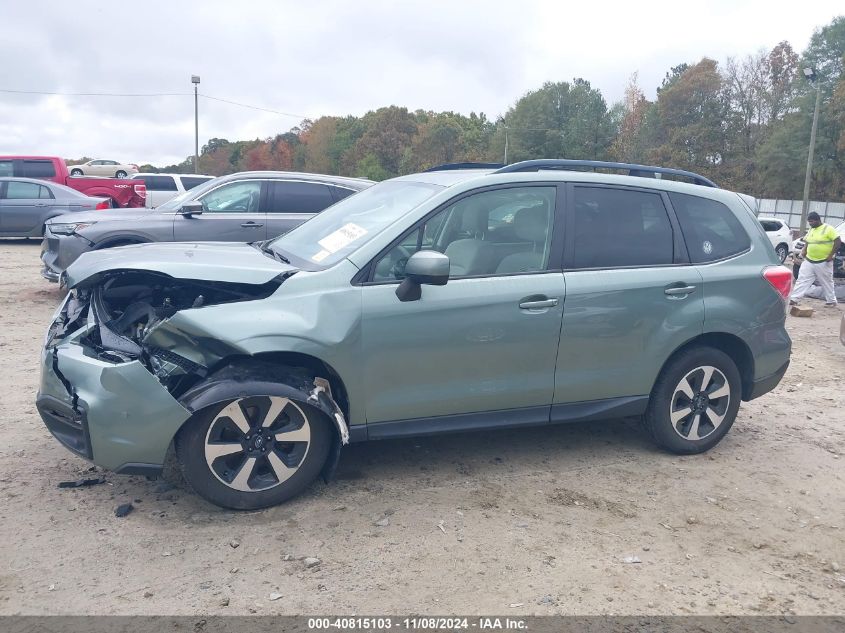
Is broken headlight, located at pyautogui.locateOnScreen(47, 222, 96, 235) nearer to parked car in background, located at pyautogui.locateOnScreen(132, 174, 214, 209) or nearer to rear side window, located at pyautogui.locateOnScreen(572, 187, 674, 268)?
rear side window, located at pyautogui.locateOnScreen(572, 187, 674, 268)

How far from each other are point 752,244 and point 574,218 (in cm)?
144

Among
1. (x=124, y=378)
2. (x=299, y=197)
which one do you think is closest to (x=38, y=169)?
(x=299, y=197)

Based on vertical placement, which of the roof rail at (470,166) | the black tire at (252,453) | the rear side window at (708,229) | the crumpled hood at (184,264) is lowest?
the black tire at (252,453)

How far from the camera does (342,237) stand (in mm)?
4676

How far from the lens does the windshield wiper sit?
4.68 metres

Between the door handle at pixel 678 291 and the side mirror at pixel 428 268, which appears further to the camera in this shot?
the door handle at pixel 678 291

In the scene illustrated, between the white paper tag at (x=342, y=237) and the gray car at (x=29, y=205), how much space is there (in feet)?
43.0

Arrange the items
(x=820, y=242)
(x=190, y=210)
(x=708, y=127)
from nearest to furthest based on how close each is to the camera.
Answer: (x=190, y=210), (x=820, y=242), (x=708, y=127)

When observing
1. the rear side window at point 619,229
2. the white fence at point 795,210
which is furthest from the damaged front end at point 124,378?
the white fence at point 795,210

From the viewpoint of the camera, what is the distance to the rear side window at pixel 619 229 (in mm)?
4789

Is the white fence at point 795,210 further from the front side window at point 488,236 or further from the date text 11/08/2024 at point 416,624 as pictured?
the date text 11/08/2024 at point 416,624

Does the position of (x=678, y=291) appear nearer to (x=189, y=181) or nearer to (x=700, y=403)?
(x=700, y=403)

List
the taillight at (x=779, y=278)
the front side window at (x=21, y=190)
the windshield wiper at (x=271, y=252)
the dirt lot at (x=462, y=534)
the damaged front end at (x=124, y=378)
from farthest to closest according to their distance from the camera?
the front side window at (x=21, y=190) < the taillight at (x=779, y=278) < the windshield wiper at (x=271, y=252) < the damaged front end at (x=124, y=378) < the dirt lot at (x=462, y=534)

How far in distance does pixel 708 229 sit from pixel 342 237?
8.17 ft
